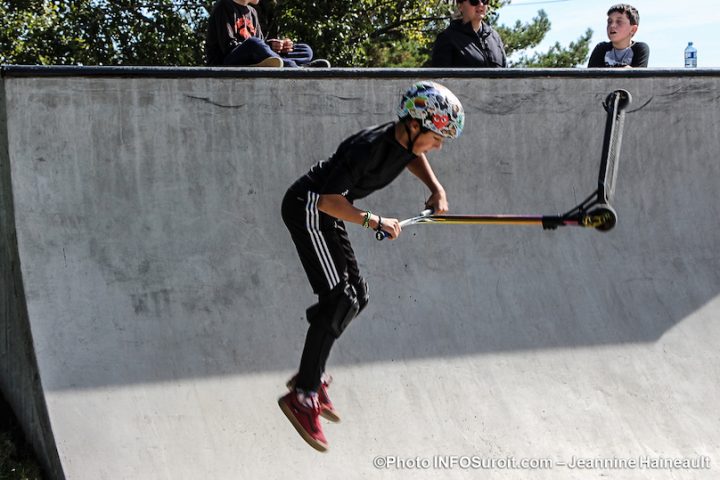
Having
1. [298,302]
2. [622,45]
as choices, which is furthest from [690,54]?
[298,302]

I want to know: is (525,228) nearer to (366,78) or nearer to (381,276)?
(381,276)

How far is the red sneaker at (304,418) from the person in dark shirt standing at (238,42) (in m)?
3.16

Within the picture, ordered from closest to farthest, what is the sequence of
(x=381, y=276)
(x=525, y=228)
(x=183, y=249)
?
(x=183, y=249), (x=381, y=276), (x=525, y=228)

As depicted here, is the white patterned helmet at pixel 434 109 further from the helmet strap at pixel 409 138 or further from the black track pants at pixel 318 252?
the black track pants at pixel 318 252

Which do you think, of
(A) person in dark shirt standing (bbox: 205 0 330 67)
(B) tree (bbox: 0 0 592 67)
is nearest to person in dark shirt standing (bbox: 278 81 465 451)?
(A) person in dark shirt standing (bbox: 205 0 330 67)

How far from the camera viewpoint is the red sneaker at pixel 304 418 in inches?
218

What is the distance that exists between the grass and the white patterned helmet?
3522 millimetres

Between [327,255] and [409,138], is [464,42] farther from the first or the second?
[327,255]

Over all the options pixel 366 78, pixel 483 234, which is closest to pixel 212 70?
pixel 366 78

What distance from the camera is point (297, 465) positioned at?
6.19 metres

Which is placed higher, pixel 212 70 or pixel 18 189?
pixel 212 70

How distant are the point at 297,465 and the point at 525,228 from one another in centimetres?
284

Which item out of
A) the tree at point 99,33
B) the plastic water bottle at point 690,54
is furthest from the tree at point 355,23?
the plastic water bottle at point 690,54

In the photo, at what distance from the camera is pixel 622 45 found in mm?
8758
